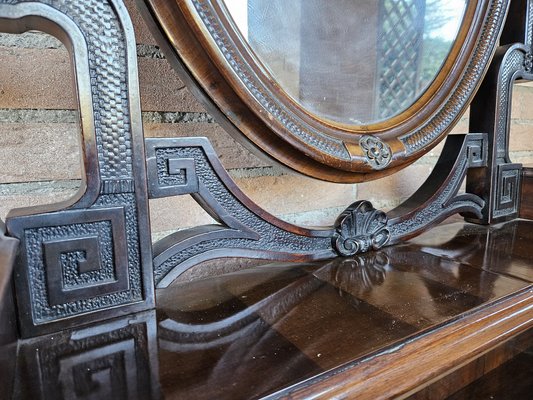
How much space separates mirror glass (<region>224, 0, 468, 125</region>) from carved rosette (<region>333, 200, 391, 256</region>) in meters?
0.11

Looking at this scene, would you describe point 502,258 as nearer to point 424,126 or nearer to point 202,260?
point 424,126

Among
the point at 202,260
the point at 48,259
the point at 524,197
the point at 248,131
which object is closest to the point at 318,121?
the point at 248,131

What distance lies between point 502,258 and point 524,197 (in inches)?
9.7

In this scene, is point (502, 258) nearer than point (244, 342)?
No

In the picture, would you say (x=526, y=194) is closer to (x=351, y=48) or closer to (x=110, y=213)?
(x=351, y=48)

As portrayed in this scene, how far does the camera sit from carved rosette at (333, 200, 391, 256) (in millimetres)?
481

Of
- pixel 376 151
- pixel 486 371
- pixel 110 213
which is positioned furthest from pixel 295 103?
pixel 486 371

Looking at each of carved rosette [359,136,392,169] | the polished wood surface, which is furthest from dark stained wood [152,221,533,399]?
carved rosette [359,136,392,169]

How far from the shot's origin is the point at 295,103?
1.41 ft

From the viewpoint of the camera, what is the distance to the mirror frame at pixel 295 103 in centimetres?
36

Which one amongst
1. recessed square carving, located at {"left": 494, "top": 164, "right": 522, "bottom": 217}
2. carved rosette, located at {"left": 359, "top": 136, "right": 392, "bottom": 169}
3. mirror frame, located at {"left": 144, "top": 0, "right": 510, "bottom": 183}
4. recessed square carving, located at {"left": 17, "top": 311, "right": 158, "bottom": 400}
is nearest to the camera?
recessed square carving, located at {"left": 17, "top": 311, "right": 158, "bottom": 400}

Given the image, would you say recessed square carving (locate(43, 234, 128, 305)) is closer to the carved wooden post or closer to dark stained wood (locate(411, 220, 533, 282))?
the carved wooden post

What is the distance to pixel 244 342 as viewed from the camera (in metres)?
0.30

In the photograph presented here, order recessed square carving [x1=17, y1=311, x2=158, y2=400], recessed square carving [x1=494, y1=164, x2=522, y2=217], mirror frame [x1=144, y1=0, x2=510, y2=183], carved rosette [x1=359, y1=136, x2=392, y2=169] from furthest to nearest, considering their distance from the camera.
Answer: recessed square carving [x1=494, y1=164, x2=522, y2=217] < carved rosette [x1=359, y1=136, x2=392, y2=169] < mirror frame [x1=144, y1=0, x2=510, y2=183] < recessed square carving [x1=17, y1=311, x2=158, y2=400]
